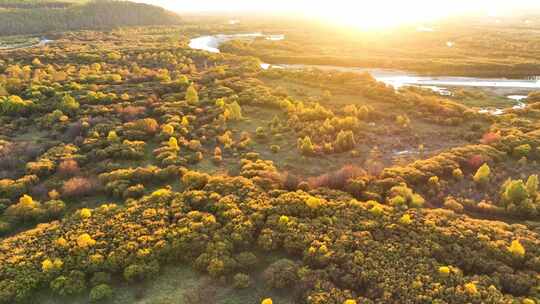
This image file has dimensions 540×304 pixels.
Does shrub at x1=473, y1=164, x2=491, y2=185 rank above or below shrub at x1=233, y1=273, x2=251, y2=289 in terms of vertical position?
above

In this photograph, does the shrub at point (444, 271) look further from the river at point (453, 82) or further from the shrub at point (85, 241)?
the river at point (453, 82)

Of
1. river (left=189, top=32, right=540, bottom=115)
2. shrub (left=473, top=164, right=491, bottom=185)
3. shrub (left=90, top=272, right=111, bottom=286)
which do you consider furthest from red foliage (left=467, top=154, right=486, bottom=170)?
river (left=189, top=32, right=540, bottom=115)

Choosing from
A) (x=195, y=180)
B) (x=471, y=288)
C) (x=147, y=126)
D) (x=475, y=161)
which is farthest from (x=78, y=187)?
(x=475, y=161)

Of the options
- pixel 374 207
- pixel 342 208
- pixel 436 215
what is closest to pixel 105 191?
pixel 342 208

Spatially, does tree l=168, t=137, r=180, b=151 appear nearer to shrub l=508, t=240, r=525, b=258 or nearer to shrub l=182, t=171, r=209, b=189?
shrub l=182, t=171, r=209, b=189

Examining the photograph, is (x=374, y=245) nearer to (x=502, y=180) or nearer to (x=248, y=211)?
(x=248, y=211)

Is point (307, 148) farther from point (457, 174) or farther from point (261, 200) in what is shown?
point (457, 174)
